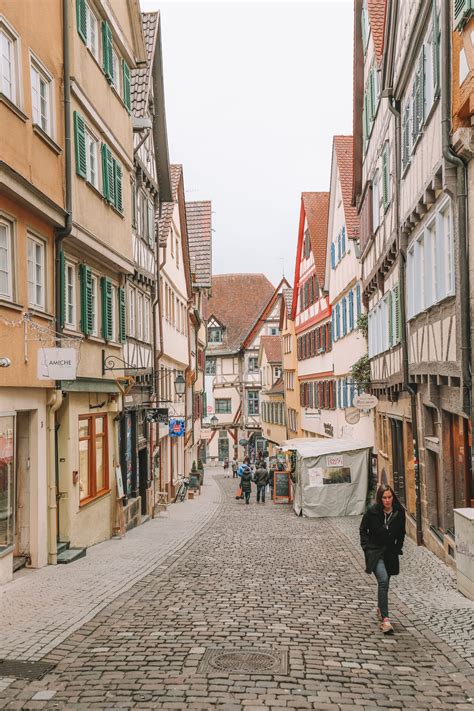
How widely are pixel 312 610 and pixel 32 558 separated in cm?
465

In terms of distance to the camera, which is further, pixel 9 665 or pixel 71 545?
pixel 71 545

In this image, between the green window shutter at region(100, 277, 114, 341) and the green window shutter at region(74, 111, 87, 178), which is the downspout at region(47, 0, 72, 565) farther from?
the green window shutter at region(100, 277, 114, 341)

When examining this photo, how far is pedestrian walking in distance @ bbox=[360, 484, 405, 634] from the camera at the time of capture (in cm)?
881

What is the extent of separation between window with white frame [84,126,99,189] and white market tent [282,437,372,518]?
33.4 ft

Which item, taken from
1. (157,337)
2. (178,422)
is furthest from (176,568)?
(178,422)

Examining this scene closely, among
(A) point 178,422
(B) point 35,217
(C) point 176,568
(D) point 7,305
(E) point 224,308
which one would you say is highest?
(E) point 224,308

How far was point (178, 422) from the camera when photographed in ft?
90.7

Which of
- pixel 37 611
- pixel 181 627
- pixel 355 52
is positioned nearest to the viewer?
pixel 181 627

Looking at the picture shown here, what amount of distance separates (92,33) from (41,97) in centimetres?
372

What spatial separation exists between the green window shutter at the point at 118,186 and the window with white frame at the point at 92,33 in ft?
7.35

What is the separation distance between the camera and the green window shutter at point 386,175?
58.6 feet

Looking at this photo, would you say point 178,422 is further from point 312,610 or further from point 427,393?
point 312,610

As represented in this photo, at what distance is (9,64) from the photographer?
11.0 m

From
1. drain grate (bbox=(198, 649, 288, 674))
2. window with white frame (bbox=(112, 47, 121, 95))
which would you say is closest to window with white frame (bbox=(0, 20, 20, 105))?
window with white frame (bbox=(112, 47, 121, 95))
